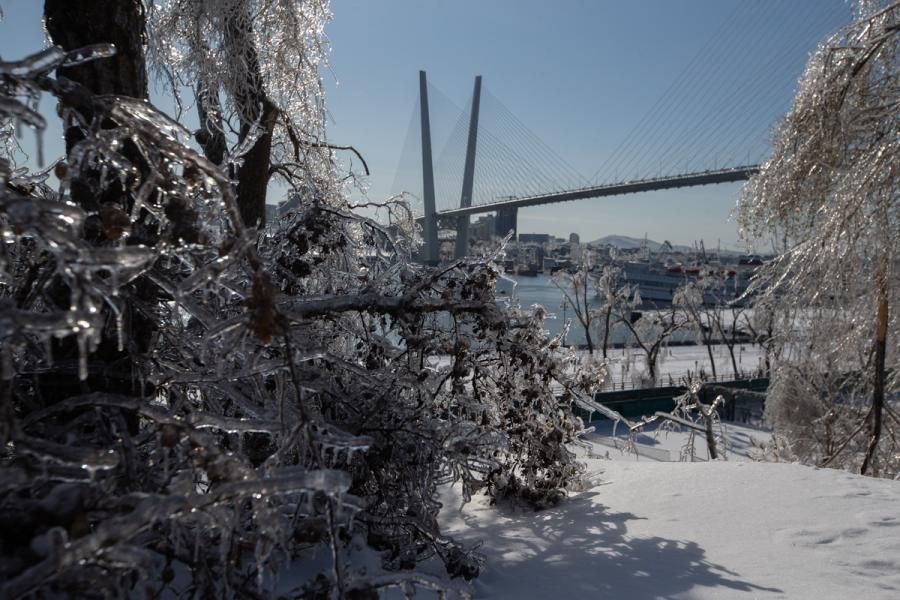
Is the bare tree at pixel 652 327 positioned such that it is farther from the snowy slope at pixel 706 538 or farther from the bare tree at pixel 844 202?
the snowy slope at pixel 706 538

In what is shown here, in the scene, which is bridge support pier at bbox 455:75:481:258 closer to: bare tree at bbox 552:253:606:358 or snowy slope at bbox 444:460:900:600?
bare tree at bbox 552:253:606:358

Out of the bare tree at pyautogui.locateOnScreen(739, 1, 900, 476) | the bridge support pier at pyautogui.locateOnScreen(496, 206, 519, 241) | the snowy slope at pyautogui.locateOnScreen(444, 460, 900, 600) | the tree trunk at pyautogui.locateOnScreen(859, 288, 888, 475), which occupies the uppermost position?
the bridge support pier at pyautogui.locateOnScreen(496, 206, 519, 241)

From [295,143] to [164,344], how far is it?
3.78m

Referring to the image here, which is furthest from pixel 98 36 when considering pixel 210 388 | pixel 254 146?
pixel 254 146

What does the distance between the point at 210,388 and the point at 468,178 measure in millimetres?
33313

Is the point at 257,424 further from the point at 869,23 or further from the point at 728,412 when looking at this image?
the point at 728,412

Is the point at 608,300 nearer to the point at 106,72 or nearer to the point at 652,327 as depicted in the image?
the point at 652,327

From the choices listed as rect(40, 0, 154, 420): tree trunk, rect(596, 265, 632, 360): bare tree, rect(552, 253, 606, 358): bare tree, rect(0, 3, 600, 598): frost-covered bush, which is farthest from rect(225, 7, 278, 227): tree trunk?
rect(596, 265, 632, 360): bare tree

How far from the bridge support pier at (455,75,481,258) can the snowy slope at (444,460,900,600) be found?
26.4 meters

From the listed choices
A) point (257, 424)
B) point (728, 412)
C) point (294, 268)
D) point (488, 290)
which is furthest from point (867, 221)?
point (728, 412)

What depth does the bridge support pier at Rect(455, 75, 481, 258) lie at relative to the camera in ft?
105

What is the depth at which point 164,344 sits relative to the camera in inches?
113

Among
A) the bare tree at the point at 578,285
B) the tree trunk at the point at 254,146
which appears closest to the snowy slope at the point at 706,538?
the tree trunk at the point at 254,146

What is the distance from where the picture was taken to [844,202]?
476 cm
